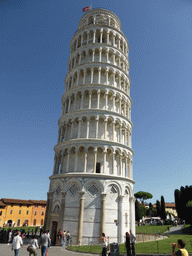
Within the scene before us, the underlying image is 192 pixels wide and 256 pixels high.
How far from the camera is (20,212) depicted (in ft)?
230

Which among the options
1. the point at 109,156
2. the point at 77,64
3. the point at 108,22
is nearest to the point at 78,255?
the point at 109,156

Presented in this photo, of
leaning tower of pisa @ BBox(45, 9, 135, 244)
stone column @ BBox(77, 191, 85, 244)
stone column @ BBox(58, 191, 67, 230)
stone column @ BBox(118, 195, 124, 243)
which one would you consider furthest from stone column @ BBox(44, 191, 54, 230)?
stone column @ BBox(118, 195, 124, 243)

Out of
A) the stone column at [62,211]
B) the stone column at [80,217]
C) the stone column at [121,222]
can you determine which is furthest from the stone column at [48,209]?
the stone column at [121,222]

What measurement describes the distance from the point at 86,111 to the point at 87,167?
28.1 ft

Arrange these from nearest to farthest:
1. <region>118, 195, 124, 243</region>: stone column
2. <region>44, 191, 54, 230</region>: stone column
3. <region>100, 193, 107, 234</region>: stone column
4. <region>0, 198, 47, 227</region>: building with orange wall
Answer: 1. <region>100, 193, 107, 234</region>: stone column
2. <region>118, 195, 124, 243</region>: stone column
3. <region>44, 191, 54, 230</region>: stone column
4. <region>0, 198, 47, 227</region>: building with orange wall

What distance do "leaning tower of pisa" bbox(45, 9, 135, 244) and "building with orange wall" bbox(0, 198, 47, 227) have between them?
1833 inches

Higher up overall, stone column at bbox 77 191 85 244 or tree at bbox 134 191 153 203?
tree at bbox 134 191 153 203

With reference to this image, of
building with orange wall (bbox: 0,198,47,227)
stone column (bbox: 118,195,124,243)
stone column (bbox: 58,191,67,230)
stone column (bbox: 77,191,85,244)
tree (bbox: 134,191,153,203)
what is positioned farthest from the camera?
tree (bbox: 134,191,153,203)

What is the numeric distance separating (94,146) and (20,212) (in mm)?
56876

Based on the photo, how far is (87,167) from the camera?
28.1 metres

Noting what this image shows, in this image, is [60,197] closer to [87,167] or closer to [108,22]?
[87,167]

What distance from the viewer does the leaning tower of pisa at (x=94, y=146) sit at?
82.7 feet

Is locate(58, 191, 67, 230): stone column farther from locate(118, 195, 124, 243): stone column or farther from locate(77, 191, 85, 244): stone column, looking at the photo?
locate(118, 195, 124, 243): stone column

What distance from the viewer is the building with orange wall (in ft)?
218
